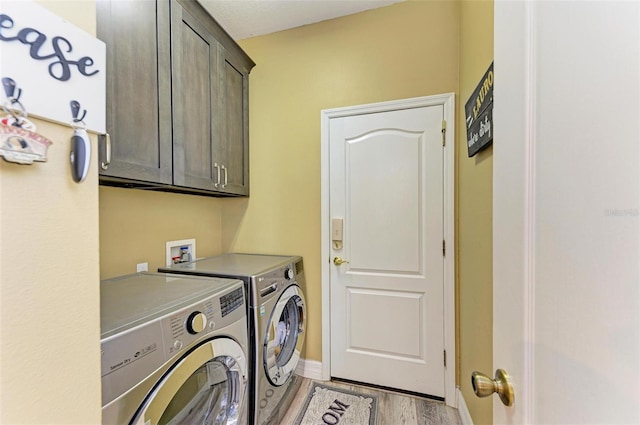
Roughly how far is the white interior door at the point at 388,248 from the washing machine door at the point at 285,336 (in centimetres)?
31

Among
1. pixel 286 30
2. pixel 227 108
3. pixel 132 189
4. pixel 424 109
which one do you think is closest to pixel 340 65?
pixel 286 30

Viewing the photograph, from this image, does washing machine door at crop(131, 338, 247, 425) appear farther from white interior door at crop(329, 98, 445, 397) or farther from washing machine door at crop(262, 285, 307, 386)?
white interior door at crop(329, 98, 445, 397)

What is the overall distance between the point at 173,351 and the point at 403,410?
5.10 feet

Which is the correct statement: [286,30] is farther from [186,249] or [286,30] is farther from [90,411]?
[90,411]

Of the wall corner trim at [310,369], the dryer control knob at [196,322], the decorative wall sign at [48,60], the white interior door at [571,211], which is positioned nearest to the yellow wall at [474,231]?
the white interior door at [571,211]

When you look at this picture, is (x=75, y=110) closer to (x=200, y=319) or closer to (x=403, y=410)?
(x=200, y=319)

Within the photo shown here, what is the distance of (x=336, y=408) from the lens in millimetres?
1652

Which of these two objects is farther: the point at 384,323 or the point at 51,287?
the point at 384,323

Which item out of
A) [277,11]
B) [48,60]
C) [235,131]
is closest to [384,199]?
[235,131]

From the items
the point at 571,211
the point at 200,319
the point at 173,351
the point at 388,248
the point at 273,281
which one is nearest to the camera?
the point at 571,211

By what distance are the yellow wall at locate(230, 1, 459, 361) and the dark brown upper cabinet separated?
24 centimetres

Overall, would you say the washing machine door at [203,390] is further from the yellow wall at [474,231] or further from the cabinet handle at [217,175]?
the yellow wall at [474,231]

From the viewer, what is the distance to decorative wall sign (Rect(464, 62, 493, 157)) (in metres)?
1.02

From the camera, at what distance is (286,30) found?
204 cm
